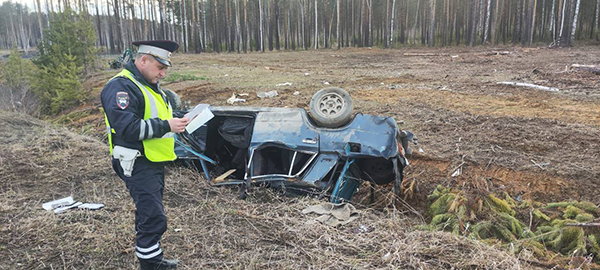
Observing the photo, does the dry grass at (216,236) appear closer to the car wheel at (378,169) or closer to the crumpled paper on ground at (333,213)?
the crumpled paper on ground at (333,213)

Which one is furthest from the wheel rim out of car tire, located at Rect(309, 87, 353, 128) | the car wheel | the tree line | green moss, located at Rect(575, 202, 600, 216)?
the tree line

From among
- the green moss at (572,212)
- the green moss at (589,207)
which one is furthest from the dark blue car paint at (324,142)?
the green moss at (589,207)

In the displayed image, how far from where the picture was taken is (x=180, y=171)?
523 centimetres

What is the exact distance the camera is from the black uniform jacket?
2.57 m

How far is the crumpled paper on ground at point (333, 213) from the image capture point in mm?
3742

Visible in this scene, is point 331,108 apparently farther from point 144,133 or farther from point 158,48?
point 144,133

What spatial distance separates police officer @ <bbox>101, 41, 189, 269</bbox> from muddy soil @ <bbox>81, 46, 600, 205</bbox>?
378 centimetres

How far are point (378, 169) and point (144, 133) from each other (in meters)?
2.90

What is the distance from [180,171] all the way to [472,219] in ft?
11.8

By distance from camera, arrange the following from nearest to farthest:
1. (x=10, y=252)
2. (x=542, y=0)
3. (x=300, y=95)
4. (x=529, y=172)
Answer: (x=10, y=252) → (x=529, y=172) → (x=300, y=95) → (x=542, y=0)

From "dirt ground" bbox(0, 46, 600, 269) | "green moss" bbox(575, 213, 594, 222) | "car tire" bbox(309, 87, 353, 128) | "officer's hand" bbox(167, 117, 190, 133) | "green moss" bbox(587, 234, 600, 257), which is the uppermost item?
"officer's hand" bbox(167, 117, 190, 133)

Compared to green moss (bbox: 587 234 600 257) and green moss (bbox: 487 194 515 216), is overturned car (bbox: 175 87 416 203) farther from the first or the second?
green moss (bbox: 587 234 600 257)

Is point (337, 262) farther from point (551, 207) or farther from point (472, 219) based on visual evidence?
point (551, 207)

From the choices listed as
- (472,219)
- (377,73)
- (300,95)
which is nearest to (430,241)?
(472,219)
